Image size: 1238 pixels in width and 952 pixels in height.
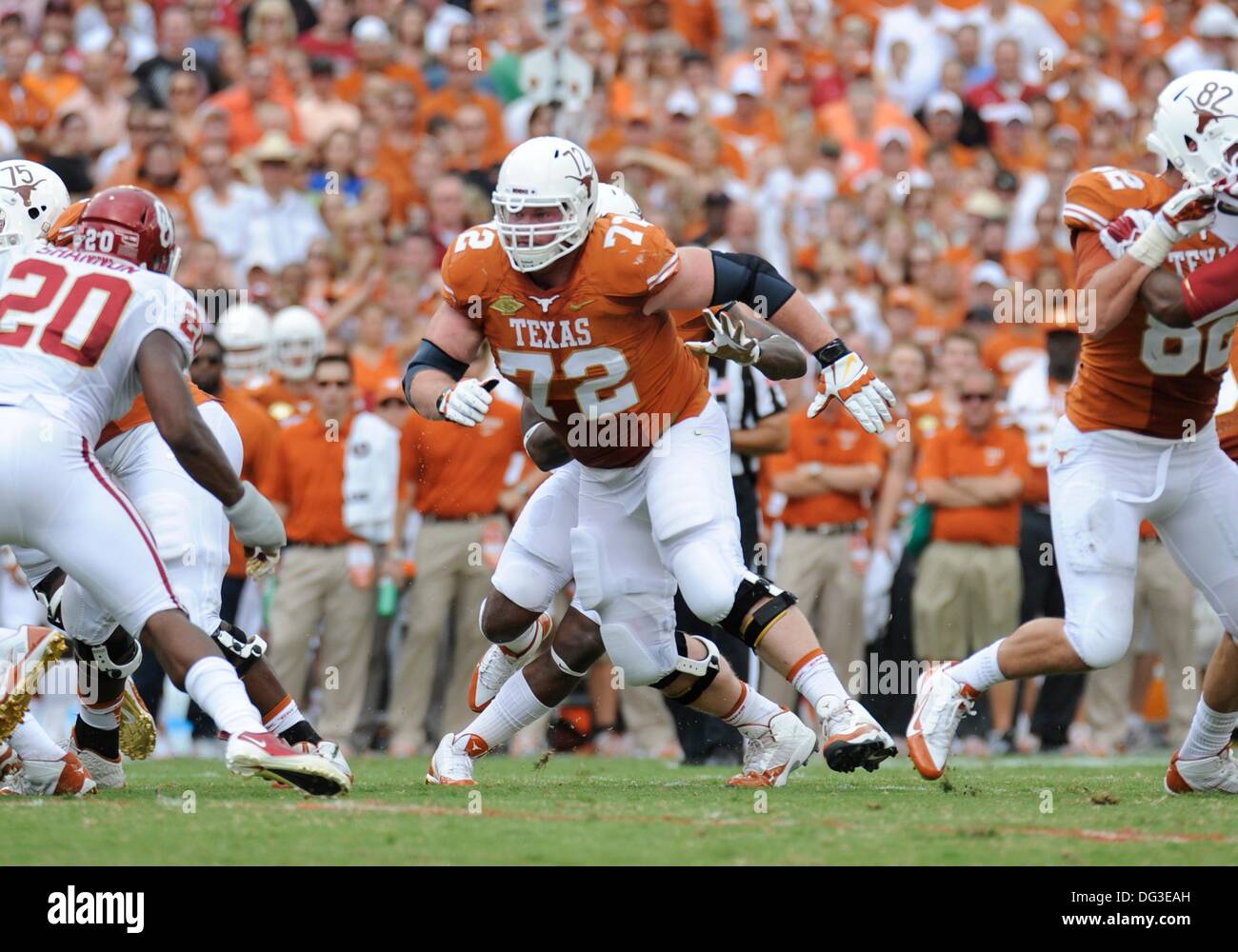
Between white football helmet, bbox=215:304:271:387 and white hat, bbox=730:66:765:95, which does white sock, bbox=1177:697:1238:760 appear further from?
white hat, bbox=730:66:765:95

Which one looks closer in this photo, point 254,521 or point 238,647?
point 254,521

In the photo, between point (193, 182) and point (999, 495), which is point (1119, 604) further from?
point (193, 182)

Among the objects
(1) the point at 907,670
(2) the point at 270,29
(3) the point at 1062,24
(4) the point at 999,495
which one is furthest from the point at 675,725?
(3) the point at 1062,24

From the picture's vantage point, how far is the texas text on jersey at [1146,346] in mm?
6559

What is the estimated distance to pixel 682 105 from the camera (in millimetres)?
13680

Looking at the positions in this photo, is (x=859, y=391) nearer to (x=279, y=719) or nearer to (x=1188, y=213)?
(x=1188, y=213)

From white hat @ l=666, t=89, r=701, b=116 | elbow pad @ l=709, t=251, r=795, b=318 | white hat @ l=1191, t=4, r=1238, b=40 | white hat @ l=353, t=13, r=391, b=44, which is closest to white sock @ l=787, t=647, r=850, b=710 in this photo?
elbow pad @ l=709, t=251, r=795, b=318

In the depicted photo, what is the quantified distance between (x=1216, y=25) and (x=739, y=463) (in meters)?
7.42

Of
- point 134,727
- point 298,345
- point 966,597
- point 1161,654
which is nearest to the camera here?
point 134,727

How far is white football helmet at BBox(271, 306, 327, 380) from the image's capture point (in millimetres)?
11227

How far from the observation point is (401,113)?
537 inches

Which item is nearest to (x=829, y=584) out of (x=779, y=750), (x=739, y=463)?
(x=739, y=463)

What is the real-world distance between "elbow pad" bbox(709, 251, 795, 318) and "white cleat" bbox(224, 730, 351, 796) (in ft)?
6.94

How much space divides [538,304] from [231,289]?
561 centimetres
